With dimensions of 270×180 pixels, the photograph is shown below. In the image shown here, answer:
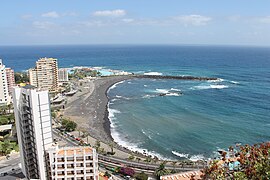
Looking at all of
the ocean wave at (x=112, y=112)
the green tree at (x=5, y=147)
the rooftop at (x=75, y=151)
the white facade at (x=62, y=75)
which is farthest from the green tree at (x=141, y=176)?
the white facade at (x=62, y=75)

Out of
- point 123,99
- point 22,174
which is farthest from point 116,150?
point 123,99

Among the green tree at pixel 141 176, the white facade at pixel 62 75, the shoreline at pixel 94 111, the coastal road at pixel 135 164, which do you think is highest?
the white facade at pixel 62 75

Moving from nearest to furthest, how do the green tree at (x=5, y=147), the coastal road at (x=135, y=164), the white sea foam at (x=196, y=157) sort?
the coastal road at (x=135, y=164), the green tree at (x=5, y=147), the white sea foam at (x=196, y=157)

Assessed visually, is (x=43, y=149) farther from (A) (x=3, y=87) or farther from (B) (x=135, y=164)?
(A) (x=3, y=87)

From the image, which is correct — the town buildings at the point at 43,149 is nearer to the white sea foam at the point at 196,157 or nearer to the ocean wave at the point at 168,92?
the white sea foam at the point at 196,157

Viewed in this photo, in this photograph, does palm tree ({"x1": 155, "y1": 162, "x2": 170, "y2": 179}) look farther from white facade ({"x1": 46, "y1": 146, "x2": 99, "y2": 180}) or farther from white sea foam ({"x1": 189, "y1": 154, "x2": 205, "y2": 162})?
white facade ({"x1": 46, "y1": 146, "x2": 99, "y2": 180})
